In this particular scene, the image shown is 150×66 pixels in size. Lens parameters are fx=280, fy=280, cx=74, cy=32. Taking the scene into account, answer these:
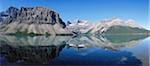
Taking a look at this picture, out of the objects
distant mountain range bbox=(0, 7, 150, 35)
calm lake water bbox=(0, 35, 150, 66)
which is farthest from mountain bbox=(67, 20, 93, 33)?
calm lake water bbox=(0, 35, 150, 66)

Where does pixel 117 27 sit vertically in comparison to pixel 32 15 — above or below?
below

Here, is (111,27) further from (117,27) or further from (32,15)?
(32,15)

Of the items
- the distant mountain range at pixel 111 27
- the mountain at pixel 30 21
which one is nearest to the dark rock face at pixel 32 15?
the mountain at pixel 30 21

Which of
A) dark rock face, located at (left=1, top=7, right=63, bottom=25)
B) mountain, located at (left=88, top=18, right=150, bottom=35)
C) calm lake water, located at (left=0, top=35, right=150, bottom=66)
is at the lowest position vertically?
calm lake water, located at (left=0, top=35, right=150, bottom=66)

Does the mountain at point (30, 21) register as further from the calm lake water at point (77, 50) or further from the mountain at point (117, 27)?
the mountain at point (117, 27)

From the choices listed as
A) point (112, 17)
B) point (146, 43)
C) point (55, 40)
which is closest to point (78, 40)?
point (55, 40)

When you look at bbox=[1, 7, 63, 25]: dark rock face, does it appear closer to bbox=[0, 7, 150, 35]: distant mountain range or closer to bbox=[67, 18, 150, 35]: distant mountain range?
bbox=[0, 7, 150, 35]: distant mountain range

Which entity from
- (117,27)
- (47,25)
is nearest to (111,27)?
(117,27)

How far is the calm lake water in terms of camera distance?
351 cm

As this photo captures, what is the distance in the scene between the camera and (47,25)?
3617mm

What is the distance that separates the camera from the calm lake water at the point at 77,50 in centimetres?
351

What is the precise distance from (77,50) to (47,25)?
505 mm

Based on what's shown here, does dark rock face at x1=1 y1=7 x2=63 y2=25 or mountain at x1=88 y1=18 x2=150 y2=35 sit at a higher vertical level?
dark rock face at x1=1 y1=7 x2=63 y2=25

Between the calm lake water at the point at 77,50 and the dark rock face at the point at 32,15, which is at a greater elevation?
the dark rock face at the point at 32,15
